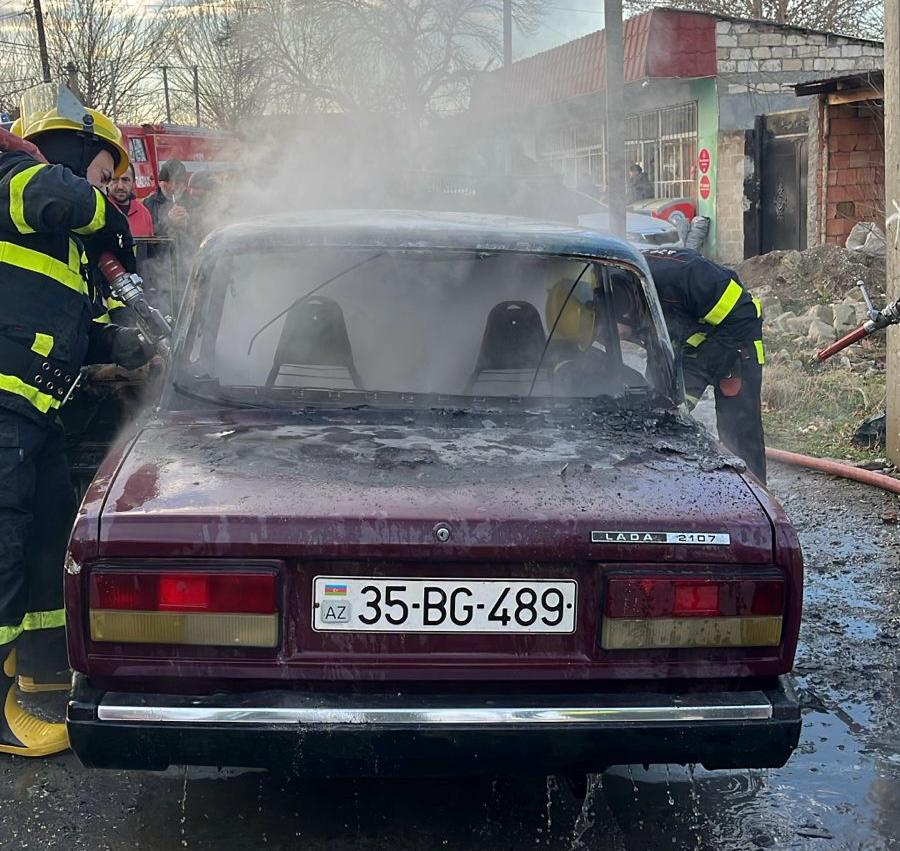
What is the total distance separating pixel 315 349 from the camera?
136 inches

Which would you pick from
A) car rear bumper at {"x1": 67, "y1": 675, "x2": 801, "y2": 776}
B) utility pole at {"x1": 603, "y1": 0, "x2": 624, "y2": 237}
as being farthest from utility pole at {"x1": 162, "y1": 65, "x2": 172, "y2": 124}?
car rear bumper at {"x1": 67, "y1": 675, "x2": 801, "y2": 776}

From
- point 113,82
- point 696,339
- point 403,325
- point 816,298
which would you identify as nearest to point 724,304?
point 696,339

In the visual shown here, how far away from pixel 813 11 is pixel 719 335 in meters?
28.6

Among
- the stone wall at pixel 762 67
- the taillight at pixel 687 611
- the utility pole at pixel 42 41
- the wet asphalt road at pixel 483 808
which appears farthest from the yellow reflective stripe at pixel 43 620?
the utility pole at pixel 42 41

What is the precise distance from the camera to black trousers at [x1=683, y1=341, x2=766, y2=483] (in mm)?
5355

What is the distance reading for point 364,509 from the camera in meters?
2.44

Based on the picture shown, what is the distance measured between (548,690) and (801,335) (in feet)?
28.7

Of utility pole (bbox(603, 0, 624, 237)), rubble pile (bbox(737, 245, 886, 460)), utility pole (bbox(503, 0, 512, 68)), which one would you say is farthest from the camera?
utility pole (bbox(503, 0, 512, 68))

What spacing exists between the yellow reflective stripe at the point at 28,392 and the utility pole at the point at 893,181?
15.9 feet

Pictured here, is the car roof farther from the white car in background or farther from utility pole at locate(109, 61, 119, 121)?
utility pole at locate(109, 61, 119, 121)

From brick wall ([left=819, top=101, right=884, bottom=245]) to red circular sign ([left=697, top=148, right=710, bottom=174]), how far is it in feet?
17.3

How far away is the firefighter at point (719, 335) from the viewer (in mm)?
5121

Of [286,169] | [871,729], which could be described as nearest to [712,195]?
[286,169]

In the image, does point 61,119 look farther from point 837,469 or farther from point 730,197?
point 730,197
